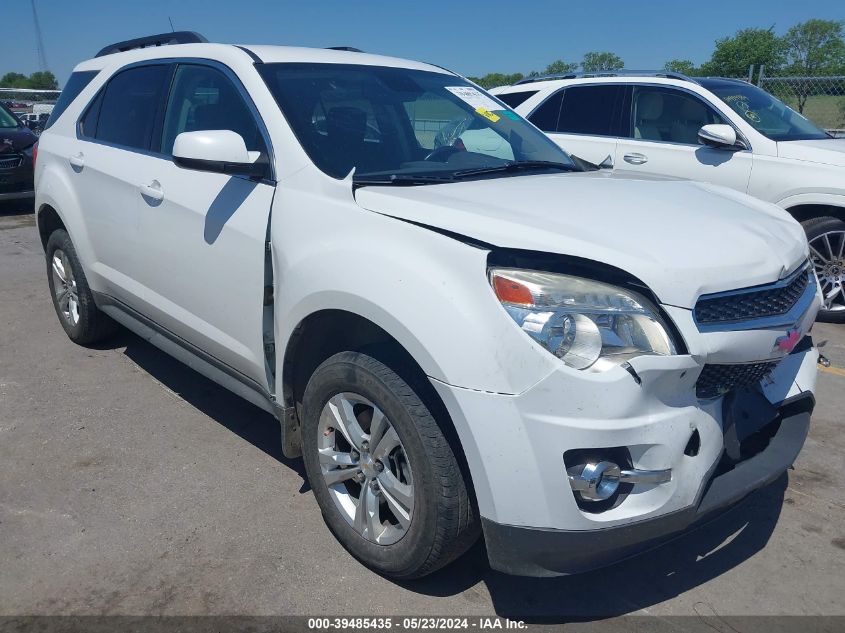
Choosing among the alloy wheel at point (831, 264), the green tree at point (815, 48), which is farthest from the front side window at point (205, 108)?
the green tree at point (815, 48)

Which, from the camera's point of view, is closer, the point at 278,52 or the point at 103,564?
the point at 103,564

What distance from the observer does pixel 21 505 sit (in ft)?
10.6

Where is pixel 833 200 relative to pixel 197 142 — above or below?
below

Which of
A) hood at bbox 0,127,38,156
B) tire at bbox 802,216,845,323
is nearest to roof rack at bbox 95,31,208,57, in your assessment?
tire at bbox 802,216,845,323

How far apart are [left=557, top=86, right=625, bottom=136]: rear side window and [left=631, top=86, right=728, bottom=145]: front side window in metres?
0.18

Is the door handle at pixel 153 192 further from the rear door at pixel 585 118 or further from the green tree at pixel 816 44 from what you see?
the green tree at pixel 816 44

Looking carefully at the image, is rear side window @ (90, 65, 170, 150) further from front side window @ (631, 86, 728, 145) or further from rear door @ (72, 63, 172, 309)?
front side window @ (631, 86, 728, 145)

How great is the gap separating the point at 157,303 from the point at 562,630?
2467 millimetres

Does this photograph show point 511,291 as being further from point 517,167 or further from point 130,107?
point 130,107

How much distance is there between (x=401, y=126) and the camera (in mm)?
3453

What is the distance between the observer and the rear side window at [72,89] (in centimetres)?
475

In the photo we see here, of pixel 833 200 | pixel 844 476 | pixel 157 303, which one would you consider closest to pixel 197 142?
pixel 157 303

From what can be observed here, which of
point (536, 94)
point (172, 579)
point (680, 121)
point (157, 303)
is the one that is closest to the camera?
point (172, 579)

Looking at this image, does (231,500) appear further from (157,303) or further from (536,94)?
(536,94)
